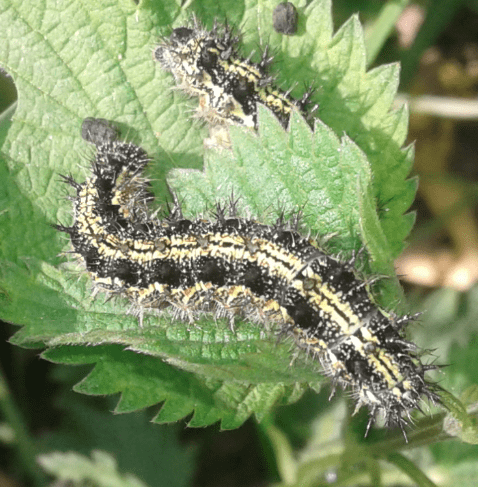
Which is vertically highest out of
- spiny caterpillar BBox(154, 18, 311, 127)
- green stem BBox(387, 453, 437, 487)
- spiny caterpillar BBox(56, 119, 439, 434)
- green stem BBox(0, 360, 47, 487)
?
spiny caterpillar BBox(154, 18, 311, 127)

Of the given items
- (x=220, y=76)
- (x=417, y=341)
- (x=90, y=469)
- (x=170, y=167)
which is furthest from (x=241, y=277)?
(x=90, y=469)

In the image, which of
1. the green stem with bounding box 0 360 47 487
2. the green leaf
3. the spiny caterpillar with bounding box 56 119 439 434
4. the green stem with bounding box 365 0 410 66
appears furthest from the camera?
the green stem with bounding box 365 0 410 66

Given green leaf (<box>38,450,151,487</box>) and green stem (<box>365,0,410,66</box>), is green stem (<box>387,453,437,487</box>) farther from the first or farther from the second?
green stem (<box>365,0,410,66</box>)

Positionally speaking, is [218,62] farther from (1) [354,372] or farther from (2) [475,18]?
(2) [475,18]

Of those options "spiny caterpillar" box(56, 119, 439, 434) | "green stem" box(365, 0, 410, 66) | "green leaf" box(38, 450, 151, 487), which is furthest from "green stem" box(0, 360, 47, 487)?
"green stem" box(365, 0, 410, 66)

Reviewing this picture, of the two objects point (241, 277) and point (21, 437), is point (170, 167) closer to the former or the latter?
point (241, 277)

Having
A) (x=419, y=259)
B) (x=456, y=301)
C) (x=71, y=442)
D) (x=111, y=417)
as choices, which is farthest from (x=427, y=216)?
(x=71, y=442)
